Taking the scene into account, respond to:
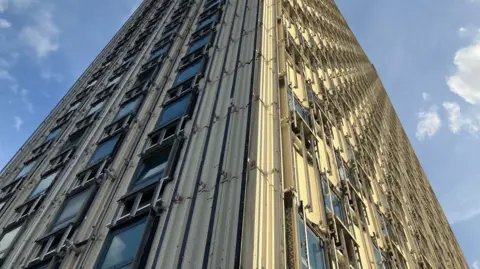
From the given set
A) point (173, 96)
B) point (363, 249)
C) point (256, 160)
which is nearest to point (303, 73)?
point (173, 96)

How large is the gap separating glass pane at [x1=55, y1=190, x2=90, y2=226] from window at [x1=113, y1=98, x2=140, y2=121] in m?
3.69

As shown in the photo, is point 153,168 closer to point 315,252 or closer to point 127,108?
point 315,252

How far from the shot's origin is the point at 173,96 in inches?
519

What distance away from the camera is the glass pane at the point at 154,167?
32.8 ft

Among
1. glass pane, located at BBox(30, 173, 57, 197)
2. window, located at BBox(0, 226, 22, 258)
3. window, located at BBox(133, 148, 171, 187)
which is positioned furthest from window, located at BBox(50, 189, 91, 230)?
glass pane, located at BBox(30, 173, 57, 197)

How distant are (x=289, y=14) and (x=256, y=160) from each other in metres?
11.9

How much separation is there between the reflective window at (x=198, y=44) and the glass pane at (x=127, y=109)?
2.75 metres

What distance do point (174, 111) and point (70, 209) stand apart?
3566 millimetres

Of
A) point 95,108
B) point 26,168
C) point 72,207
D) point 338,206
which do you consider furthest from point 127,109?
point 338,206

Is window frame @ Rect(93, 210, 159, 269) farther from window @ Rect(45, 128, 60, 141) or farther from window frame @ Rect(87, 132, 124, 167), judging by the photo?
window @ Rect(45, 128, 60, 141)

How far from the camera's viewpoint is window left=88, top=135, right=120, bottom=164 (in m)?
12.7

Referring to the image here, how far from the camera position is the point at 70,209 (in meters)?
11.3

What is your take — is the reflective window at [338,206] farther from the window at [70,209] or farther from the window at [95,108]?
the window at [95,108]

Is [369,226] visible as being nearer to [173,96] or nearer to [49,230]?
[173,96]
